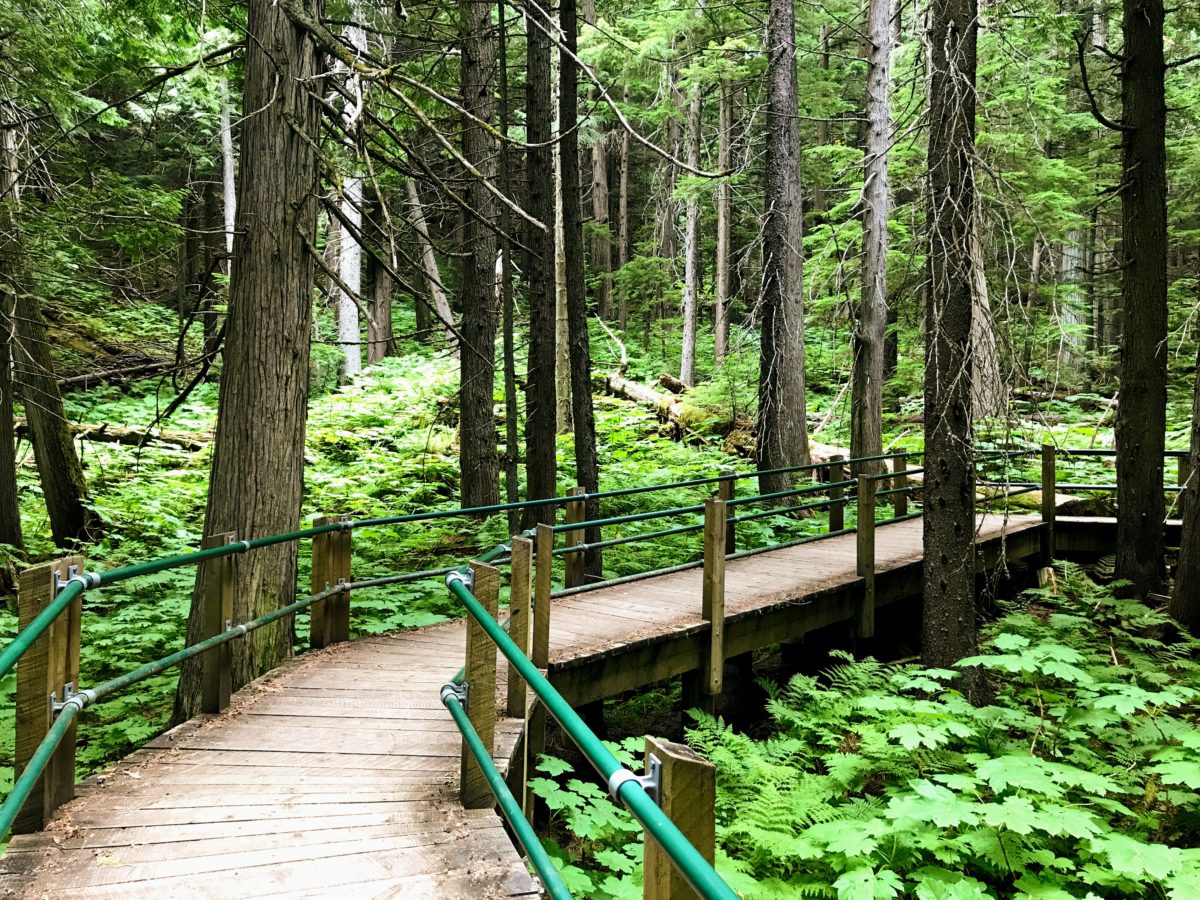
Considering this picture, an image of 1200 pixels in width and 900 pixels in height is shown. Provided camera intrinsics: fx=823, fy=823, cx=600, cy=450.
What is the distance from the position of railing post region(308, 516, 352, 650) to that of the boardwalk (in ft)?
0.63

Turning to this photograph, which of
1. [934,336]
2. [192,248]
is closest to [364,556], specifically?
[934,336]

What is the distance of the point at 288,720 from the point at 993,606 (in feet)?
27.9

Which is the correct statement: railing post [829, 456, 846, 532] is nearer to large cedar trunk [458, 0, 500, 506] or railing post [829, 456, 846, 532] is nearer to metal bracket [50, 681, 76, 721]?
large cedar trunk [458, 0, 500, 506]

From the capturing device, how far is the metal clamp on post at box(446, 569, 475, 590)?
381 centimetres

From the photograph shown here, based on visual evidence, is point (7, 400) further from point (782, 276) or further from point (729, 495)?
A: point (782, 276)

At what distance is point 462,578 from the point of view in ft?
12.7

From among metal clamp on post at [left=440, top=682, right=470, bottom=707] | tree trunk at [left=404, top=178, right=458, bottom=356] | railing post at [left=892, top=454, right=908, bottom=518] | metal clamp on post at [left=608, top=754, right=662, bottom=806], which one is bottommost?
railing post at [left=892, top=454, right=908, bottom=518]

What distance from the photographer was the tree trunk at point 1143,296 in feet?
27.6

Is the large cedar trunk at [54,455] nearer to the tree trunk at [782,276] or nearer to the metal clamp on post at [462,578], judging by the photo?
the metal clamp on post at [462,578]

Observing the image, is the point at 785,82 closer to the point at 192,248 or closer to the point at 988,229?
the point at 988,229

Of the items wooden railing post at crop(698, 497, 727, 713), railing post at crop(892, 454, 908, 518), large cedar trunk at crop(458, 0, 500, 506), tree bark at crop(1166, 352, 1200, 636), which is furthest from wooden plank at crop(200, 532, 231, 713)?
railing post at crop(892, 454, 908, 518)

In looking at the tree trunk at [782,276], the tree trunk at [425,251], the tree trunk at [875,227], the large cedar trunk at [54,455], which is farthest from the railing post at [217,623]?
the tree trunk at [875,227]

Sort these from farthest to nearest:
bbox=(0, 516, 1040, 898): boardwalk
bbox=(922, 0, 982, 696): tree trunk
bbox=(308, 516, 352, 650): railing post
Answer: bbox=(922, 0, 982, 696): tree trunk, bbox=(308, 516, 352, 650): railing post, bbox=(0, 516, 1040, 898): boardwalk

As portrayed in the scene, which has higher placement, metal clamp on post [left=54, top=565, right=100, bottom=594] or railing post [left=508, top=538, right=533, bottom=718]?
metal clamp on post [left=54, top=565, right=100, bottom=594]
